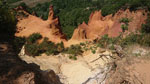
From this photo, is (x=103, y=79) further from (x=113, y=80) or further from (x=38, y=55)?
(x=38, y=55)

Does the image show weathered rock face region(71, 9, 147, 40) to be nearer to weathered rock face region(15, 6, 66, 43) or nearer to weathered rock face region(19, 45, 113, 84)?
weathered rock face region(15, 6, 66, 43)

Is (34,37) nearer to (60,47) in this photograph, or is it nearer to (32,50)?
(32,50)

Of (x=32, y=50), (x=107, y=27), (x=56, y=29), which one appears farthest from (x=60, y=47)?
(x=107, y=27)

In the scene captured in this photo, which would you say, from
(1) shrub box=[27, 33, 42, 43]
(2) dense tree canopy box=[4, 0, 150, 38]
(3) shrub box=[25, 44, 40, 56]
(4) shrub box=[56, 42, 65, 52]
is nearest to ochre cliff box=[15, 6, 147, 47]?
(1) shrub box=[27, 33, 42, 43]

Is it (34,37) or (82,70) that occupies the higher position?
(82,70)

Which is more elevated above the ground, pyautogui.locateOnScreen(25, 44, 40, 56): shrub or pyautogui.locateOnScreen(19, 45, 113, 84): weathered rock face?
pyautogui.locateOnScreen(19, 45, 113, 84): weathered rock face

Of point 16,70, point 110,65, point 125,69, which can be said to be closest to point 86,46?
point 110,65

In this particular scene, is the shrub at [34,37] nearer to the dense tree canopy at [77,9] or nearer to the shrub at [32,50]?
the shrub at [32,50]

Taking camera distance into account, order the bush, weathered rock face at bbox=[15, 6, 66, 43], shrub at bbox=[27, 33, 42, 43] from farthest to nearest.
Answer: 1. weathered rock face at bbox=[15, 6, 66, 43]
2. shrub at bbox=[27, 33, 42, 43]
3. the bush
